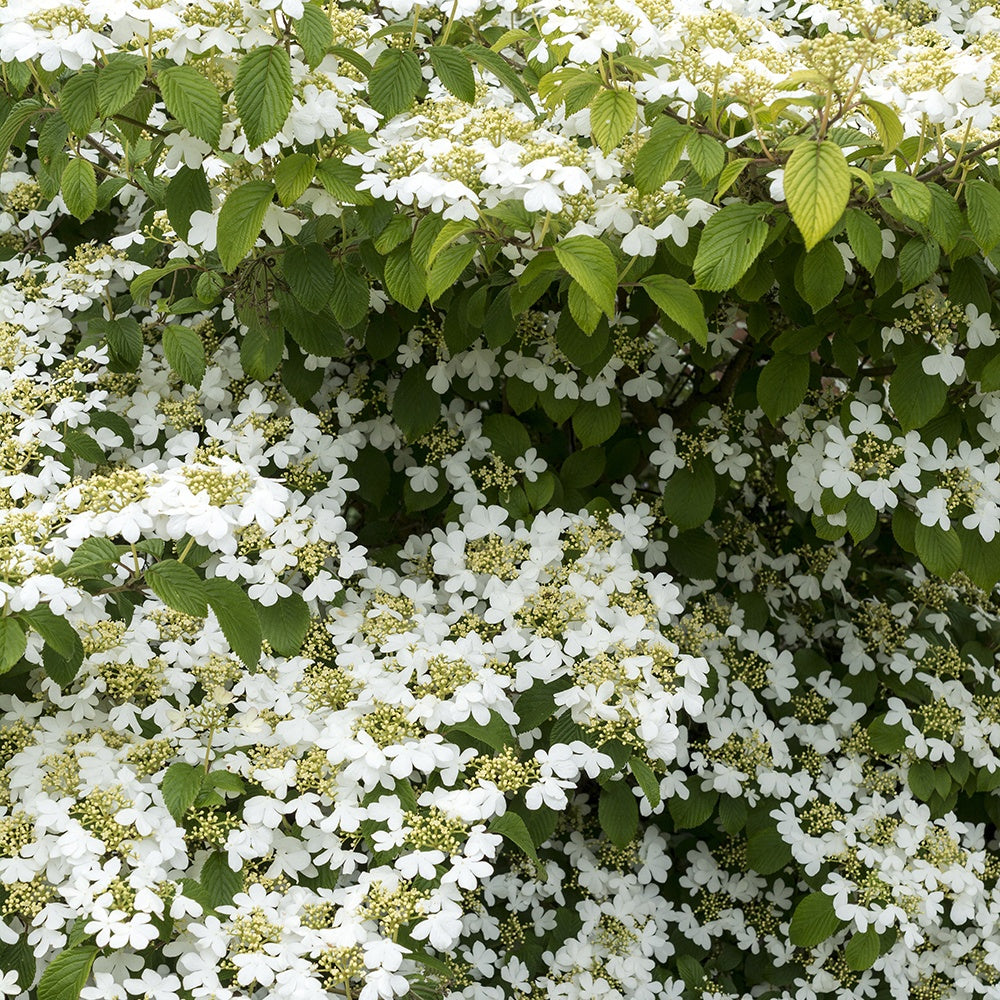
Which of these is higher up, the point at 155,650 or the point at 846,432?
the point at 846,432

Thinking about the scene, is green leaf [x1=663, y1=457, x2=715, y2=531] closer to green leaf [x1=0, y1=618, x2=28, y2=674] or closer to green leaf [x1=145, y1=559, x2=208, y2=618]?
green leaf [x1=145, y1=559, x2=208, y2=618]

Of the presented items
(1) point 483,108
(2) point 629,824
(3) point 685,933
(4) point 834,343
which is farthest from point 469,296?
(3) point 685,933

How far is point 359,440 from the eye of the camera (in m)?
2.64

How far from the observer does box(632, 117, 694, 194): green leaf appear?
198 centimetres

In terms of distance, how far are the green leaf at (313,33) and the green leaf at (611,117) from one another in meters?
0.49

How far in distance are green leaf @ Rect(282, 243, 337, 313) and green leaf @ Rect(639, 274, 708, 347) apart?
64 centimetres

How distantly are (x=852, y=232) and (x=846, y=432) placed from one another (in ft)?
2.18

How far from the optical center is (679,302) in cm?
206

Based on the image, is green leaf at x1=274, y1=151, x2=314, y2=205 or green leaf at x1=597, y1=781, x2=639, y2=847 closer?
green leaf at x1=274, y1=151, x2=314, y2=205

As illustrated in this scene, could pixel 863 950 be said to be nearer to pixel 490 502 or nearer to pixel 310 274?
pixel 490 502

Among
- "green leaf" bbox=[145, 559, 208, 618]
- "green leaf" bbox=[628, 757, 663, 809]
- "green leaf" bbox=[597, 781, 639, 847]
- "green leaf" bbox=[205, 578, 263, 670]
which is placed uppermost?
"green leaf" bbox=[145, 559, 208, 618]

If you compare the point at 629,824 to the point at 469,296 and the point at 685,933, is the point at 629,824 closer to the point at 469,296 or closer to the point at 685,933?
the point at 685,933

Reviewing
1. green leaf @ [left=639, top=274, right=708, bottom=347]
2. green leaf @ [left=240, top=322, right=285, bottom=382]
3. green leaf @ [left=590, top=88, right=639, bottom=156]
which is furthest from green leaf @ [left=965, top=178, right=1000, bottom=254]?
green leaf @ [left=240, top=322, right=285, bottom=382]

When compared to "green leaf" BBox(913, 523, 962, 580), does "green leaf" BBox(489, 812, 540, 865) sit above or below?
below
